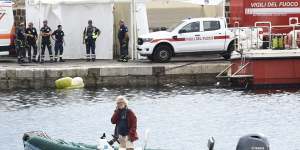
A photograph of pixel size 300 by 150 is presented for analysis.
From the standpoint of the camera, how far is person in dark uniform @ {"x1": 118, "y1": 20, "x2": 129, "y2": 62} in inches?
1442

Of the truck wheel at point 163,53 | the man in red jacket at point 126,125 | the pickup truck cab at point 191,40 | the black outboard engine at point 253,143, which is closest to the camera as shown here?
the black outboard engine at point 253,143

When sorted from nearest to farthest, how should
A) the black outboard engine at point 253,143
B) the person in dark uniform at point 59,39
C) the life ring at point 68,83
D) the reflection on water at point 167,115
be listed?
1. the black outboard engine at point 253,143
2. the reflection on water at point 167,115
3. the life ring at point 68,83
4. the person in dark uniform at point 59,39

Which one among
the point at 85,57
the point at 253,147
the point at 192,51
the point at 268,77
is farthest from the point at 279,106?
the point at 253,147

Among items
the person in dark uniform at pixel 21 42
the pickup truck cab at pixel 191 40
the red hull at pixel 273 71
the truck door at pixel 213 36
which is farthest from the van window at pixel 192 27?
the person in dark uniform at pixel 21 42

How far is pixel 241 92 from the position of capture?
109 ft

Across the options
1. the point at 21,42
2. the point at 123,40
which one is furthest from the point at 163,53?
the point at 21,42

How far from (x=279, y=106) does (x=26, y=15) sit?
11.7 metres

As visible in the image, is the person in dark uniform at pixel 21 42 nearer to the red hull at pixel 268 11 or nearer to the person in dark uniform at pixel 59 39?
the person in dark uniform at pixel 59 39

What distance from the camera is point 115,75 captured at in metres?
34.6

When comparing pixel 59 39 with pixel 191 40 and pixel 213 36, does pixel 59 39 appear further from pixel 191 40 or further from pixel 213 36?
pixel 213 36

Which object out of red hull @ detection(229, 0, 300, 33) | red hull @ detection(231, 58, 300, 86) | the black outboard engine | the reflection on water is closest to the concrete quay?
the reflection on water

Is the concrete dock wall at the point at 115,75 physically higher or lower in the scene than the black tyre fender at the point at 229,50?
lower

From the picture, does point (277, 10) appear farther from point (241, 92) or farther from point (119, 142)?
point (119, 142)

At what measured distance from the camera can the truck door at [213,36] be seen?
117 ft
